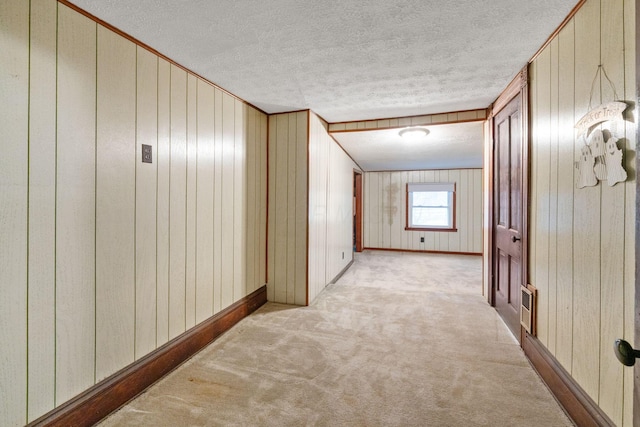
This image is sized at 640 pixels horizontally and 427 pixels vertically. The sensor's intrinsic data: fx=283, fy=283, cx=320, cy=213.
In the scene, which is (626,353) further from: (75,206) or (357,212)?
(357,212)

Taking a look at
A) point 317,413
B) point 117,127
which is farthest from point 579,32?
point 117,127

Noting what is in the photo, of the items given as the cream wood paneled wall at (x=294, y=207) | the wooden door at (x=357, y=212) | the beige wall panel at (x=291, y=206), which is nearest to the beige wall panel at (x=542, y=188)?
the cream wood paneled wall at (x=294, y=207)

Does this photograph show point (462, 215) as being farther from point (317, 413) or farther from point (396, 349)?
point (317, 413)

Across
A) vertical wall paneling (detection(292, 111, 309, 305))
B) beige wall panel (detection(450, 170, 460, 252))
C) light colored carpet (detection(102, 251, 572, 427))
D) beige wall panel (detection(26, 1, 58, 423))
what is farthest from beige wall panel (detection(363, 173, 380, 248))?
beige wall panel (detection(26, 1, 58, 423))

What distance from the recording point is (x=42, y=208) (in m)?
1.37

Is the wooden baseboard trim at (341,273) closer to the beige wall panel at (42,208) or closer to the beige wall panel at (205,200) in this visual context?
the beige wall panel at (205,200)

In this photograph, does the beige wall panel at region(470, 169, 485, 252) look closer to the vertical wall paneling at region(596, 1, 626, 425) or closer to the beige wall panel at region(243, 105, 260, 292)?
the beige wall panel at region(243, 105, 260, 292)

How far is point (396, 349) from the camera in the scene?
2.32m

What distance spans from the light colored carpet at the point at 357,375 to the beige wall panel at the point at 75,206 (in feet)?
1.36

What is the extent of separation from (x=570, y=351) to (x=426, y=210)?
557cm

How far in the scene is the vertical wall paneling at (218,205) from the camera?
256 cm

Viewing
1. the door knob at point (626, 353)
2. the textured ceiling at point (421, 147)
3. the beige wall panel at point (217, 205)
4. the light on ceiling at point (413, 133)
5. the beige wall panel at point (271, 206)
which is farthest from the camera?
the textured ceiling at point (421, 147)

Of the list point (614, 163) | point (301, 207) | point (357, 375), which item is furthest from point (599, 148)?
point (301, 207)

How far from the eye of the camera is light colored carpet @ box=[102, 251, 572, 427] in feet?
5.24
